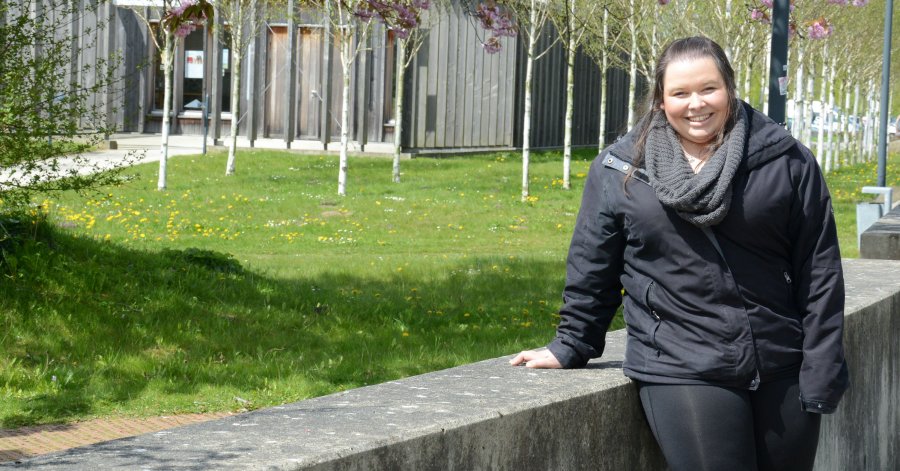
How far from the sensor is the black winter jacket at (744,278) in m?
3.44

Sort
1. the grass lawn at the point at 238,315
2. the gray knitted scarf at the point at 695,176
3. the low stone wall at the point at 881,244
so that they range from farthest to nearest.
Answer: the grass lawn at the point at 238,315
the low stone wall at the point at 881,244
the gray knitted scarf at the point at 695,176

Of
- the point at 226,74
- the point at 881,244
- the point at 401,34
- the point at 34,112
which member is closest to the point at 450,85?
the point at 226,74

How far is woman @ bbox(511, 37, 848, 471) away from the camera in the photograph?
3.44 meters

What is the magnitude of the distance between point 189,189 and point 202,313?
57.1 ft

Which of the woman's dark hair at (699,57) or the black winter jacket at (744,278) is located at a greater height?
the woman's dark hair at (699,57)

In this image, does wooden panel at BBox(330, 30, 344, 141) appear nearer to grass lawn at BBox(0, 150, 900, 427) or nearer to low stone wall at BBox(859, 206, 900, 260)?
grass lawn at BBox(0, 150, 900, 427)

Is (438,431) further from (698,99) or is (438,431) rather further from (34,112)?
(34,112)

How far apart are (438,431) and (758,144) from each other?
1306 mm

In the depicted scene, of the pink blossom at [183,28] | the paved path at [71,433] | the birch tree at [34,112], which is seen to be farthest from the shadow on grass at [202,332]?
the pink blossom at [183,28]

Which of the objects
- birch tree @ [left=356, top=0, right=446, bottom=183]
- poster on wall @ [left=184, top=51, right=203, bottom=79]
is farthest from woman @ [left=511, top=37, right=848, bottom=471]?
poster on wall @ [left=184, top=51, right=203, bottom=79]

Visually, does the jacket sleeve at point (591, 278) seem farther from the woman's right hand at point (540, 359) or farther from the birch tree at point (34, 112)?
the birch tree at point (34, 112)

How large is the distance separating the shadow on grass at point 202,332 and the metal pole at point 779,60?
2700mm

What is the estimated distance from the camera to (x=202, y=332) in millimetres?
9820

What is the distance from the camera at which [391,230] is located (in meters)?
22.8
